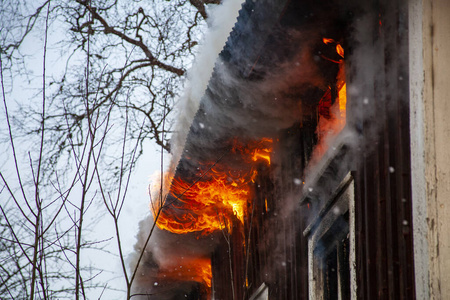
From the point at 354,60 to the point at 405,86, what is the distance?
1.00 metres

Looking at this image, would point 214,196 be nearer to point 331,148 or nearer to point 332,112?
point 332,112

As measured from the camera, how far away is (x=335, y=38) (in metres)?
4.34

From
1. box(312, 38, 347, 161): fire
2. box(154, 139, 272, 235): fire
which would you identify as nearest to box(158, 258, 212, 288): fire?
box(154, 139, 272, 235): fire

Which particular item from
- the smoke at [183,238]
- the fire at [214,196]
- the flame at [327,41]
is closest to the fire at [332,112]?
the flame at [327,41]

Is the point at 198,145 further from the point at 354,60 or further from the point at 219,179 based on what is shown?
the point at 354,60

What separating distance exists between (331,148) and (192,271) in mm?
7469

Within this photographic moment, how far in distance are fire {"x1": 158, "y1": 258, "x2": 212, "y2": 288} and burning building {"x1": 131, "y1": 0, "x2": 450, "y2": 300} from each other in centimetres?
289

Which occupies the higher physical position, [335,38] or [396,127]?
[335,38]

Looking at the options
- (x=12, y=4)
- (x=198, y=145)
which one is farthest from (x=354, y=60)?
(x=12, y=4)

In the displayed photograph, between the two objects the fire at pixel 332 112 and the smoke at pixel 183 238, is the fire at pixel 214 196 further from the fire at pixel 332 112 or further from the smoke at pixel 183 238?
the fire at pixel 332 112

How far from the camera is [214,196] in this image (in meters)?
7.39

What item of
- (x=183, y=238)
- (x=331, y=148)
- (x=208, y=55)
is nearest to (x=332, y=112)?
(x=331, y=148)

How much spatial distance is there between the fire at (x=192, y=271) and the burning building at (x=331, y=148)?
9.48ft

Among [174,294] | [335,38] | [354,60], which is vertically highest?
[174,294]
